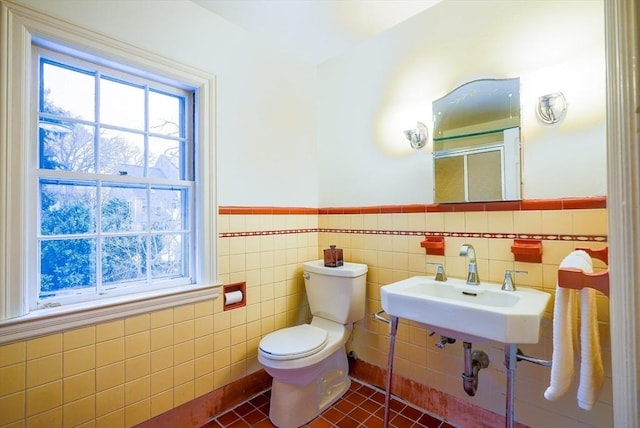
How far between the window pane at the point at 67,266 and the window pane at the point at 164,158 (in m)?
0.47

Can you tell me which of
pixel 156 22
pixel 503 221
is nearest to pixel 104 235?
pixel 156 22

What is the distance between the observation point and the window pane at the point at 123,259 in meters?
1.46

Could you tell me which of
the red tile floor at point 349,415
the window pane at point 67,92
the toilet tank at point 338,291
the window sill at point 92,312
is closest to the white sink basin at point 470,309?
the toilet tank at point 338,291

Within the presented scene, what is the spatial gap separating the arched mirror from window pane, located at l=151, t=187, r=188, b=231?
1.46m

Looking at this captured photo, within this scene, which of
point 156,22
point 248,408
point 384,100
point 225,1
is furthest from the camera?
point 384,100

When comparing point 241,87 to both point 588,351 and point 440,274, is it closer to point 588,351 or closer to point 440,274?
point 440,274

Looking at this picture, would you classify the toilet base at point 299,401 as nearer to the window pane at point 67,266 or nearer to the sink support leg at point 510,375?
the sink support leg at point 510,375

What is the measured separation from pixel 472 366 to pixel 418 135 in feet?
4.06

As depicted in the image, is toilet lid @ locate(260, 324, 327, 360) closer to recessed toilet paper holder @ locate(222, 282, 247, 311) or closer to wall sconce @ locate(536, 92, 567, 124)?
recessed toilet paper holder @ locate(222, 282, 247, 311)

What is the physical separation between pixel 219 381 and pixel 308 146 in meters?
1.67

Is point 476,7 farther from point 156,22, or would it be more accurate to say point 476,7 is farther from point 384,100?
point 156,22

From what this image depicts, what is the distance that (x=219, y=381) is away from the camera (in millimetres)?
1724

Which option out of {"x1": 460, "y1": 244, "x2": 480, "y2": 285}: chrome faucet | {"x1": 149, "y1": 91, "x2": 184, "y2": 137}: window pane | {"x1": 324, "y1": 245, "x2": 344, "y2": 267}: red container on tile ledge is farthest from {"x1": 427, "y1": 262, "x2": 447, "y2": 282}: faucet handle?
{"x1": 149, "y1": 91, "x2": 184, "y2": 137}: window pane

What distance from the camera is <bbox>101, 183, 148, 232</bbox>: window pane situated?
1454 mm
